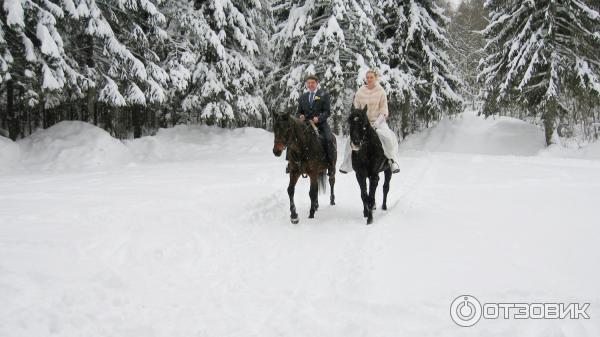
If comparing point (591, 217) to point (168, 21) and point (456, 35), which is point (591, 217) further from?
point (456, 35)

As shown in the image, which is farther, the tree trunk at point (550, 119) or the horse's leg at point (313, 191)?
the tree trunk at point (550, 119)

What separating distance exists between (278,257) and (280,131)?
1.95 meters

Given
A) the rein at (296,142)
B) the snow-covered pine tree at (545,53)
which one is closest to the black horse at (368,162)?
the rein at (296,142)

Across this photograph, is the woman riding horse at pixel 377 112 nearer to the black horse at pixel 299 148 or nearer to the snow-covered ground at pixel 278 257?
the black horse at pixel 299 148

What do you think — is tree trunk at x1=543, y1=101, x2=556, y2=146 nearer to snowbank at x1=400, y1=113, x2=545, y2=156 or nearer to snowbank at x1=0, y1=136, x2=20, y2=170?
snowbank at x1=400, y1=113, x2=545, y2=156

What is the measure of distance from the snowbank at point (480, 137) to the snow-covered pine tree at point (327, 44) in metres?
6.22

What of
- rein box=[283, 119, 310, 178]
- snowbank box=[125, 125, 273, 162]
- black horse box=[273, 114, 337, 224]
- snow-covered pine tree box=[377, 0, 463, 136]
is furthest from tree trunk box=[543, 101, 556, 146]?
rein box=[283, 119, 310, 178]

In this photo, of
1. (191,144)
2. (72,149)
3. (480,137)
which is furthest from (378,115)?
(480,137)

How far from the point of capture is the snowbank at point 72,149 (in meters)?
13.1

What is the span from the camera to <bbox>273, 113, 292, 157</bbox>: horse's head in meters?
5.98

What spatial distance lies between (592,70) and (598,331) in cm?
1848

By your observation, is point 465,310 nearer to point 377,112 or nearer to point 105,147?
point 377,112

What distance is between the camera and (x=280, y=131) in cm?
601

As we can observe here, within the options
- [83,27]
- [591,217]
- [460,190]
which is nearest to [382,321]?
[591,217]
